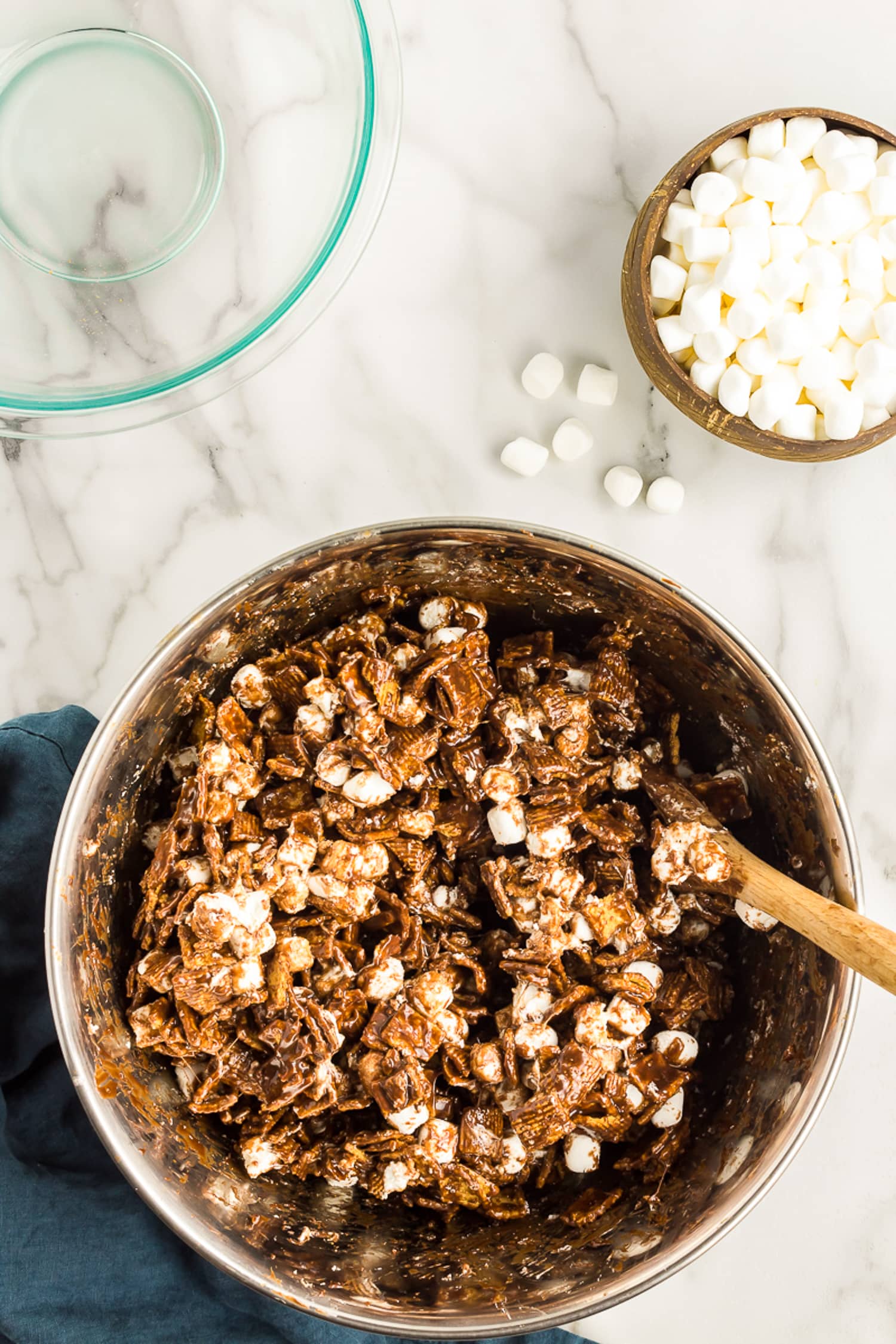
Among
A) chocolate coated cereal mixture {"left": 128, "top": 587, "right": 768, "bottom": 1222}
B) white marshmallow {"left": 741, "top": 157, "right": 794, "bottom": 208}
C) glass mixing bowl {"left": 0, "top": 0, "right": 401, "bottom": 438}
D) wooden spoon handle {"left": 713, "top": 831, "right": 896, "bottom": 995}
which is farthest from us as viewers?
glass mixing bowl {"left": 0, "top": 0, "right": 401, "bottom": 438}

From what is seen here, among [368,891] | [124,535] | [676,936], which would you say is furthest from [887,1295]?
[124,535]

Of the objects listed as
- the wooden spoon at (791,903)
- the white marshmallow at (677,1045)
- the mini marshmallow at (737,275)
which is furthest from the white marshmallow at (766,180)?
the white marshmallow at (677,1045)

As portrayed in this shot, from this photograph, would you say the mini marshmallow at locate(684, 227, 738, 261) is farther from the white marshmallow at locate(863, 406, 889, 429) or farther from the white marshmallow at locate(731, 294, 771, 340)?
the white marshmallow at locate(863, 406, 889, 429)

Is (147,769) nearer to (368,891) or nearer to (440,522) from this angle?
(368,891)

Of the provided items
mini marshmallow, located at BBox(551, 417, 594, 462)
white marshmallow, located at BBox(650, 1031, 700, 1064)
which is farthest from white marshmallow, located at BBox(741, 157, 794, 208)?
white marshmallow, located at BBox(650, 1031, 700, 1064)

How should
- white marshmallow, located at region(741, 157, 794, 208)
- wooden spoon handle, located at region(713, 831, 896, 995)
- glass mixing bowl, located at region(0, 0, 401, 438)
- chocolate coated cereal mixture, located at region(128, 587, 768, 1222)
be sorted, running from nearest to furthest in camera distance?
wooden spoon handle, located at region(713, 831, 896, 995)
chocolate coated cereal mixture, located at region(128, 587, 768, 1222)
white marshmallow, located at region(741, 157, 794, 208)
glass mixing bowl, located at region(0, 0, 401, 438)

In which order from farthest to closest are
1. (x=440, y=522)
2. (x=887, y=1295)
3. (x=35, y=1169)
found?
(x=887, y=1295) → (x=35, y=1169) → (x=440, y=522)
